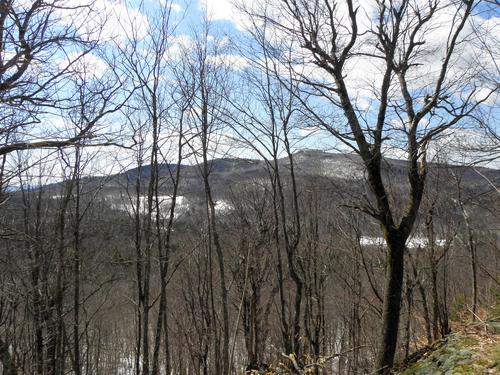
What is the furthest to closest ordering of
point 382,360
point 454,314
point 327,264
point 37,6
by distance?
point 327,264 < point 454,314 < point 382,360 < point 37,6

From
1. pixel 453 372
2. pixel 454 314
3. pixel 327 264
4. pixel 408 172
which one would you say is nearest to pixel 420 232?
pixel 454 314

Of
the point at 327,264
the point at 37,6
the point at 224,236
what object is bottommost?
the point at 327,264

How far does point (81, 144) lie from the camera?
4.69m

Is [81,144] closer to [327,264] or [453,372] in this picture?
[453,372]

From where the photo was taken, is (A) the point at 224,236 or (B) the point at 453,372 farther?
(A) the point at 224,236

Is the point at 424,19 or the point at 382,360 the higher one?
the point at 424,19

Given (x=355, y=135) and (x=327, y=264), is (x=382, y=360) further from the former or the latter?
(x=327, y=264)

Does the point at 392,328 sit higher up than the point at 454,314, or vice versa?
the point at 392,328

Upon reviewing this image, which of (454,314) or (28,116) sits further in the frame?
(454,314)

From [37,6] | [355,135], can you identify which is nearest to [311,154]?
[355,135]

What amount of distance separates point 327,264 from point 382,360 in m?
12.1

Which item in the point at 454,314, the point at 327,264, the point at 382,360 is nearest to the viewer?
the point at 382,360

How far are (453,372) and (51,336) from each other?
1152 centimetres

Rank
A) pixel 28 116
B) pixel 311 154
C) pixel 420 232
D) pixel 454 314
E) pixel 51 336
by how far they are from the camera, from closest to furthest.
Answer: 1. pixel 28 116
2. pixel 311 154
3. pixel 51 336
4. pixel 420 232
5. pixel 454 314
